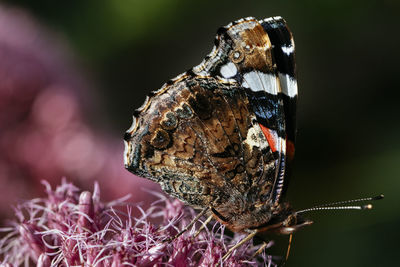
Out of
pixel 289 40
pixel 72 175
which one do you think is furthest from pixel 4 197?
pixel 289 40

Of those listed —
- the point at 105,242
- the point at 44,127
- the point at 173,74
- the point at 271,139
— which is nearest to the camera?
the point at 105,242

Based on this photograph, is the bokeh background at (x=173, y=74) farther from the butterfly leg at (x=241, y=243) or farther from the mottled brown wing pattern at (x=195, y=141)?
the butterfly leg at (x=241, y=243)

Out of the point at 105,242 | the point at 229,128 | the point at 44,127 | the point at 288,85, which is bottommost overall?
the point at 105,242

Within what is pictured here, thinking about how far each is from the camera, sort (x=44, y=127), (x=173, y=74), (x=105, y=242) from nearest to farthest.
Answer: (x=105, y=242) → (x=44, y=127) → (x=173, y=74)

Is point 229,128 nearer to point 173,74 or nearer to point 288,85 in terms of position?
point 288,85

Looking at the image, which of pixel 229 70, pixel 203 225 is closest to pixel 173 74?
pixel 229 70

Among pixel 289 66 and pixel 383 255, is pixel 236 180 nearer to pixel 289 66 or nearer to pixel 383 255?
pixel 289 66

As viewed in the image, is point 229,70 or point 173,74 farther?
point 173,74
